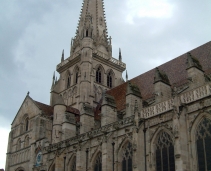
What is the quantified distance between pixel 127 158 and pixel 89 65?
16.4 m

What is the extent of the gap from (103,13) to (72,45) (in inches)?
220

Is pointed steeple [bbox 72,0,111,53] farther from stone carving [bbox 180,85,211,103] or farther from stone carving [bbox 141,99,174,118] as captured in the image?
stone carving [bbox 180,85,211,103]

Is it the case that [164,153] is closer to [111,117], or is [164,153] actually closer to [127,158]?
[127,158]

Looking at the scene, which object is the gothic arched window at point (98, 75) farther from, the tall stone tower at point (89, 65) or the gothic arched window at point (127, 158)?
the gothic arched window at point (127, 158)

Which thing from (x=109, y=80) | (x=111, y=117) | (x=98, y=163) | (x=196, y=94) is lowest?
(x=98, y=163)

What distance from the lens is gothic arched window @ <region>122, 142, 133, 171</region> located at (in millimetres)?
18328

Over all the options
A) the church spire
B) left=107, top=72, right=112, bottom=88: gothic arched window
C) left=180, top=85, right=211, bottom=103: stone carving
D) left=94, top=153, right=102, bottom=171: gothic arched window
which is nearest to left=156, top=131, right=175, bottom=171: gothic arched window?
left=180, top=85, right=211, bottom=103: stone carving

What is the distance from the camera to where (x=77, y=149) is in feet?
70.7

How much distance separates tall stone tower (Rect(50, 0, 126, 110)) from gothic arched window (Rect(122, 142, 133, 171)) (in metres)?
13.2

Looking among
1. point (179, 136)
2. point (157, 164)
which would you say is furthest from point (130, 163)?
point (179, 136)

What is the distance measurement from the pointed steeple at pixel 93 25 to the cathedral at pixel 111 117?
0.12m

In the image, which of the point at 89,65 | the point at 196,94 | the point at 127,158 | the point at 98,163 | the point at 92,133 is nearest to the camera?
the point at 196,94

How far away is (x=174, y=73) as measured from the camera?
24.5 metres

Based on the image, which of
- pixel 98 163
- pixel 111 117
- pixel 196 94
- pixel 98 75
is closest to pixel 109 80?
pixel 98 75
